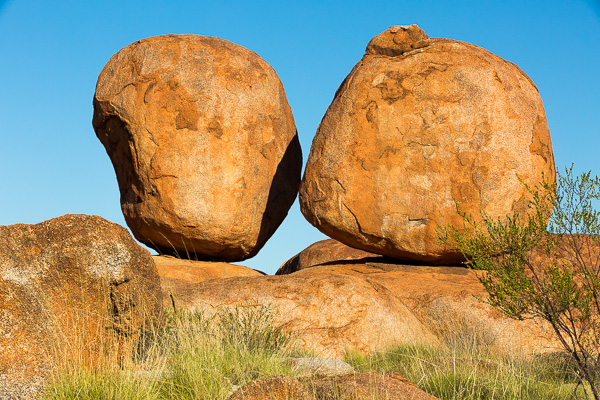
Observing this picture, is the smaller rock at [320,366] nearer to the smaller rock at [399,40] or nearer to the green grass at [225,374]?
the green grass at [225,374]

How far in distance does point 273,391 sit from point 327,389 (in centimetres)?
32

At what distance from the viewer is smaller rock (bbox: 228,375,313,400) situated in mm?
3605

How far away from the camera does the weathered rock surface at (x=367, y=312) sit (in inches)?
298

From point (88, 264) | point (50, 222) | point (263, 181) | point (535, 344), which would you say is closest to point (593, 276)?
point (535, 344)

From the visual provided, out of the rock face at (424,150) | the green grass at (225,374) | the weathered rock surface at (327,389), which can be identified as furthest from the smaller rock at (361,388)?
the rock face at (424,150)

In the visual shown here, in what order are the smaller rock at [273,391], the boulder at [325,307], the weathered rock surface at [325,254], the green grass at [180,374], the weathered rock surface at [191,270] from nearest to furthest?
the smaller rock at [273,391], the green grass at [180,374], the boulder at [325,307], the weathered rock surface at [191,270], the weathered rock surface at [325,254]

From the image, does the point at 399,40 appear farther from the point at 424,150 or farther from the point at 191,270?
the point at 191,270

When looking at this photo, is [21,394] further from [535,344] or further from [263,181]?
[263,181]

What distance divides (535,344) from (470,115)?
3.21 meters

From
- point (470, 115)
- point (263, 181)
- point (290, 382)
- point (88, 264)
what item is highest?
point (470, 115)

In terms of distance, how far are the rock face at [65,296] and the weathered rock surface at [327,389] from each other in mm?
1818

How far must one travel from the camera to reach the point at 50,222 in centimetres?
543

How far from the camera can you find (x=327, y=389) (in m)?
3.73

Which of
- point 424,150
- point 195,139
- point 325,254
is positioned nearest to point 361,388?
point 424,150
